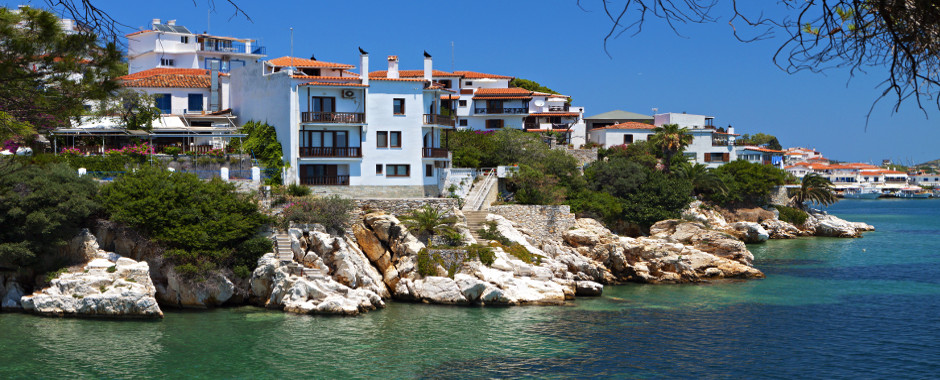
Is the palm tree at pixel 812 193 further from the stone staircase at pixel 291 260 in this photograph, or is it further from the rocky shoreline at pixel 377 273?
the stone staircase at pixel 291 260

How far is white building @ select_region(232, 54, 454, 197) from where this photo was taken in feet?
147

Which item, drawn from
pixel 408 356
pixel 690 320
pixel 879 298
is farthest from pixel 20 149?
pixel 879 298

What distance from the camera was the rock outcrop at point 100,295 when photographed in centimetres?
2867

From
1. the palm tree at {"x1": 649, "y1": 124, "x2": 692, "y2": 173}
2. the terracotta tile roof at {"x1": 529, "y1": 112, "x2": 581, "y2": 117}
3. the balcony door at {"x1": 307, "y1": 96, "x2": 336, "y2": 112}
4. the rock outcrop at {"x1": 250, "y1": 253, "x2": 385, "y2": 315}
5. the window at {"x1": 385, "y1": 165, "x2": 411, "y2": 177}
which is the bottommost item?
the rock outcrop at {"x1": 250, "y1": 253, "x2": 385, "y2": 315}

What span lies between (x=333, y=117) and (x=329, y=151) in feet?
6.48

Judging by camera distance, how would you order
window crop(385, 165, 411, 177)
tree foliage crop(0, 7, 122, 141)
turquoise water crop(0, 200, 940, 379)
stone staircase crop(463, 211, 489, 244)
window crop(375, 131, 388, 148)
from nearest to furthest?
tree foliage crop(0, 7, 122, 141) → turquoise water crop(0, 200, 940, 379) → stone staircase crop(463, 211, 489, 244) → window crop(375, 131, 388, 148) → window crop(385, 165, 411, 177)

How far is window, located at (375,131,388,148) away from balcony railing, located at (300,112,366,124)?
1291 millimetres

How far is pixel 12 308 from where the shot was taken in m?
29.3

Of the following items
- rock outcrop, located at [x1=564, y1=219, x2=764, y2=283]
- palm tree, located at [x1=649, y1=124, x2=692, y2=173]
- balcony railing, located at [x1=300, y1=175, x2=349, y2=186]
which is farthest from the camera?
palm tree, located at [x1=649, y1=124, x2=692, y2=173]

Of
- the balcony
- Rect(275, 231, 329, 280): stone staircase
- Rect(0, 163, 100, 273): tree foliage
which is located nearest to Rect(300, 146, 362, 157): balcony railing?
Rect(275, 231, 329, 280): stone staircase

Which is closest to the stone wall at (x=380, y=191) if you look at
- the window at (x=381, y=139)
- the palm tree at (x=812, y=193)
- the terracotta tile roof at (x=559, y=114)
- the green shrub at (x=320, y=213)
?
the window at (x=381, y=139)

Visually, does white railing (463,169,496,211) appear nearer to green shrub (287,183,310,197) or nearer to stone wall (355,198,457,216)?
stone wall (355,198,457,216)

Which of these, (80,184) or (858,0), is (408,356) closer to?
(80,184)

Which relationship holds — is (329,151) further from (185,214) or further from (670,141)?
(670,141)
